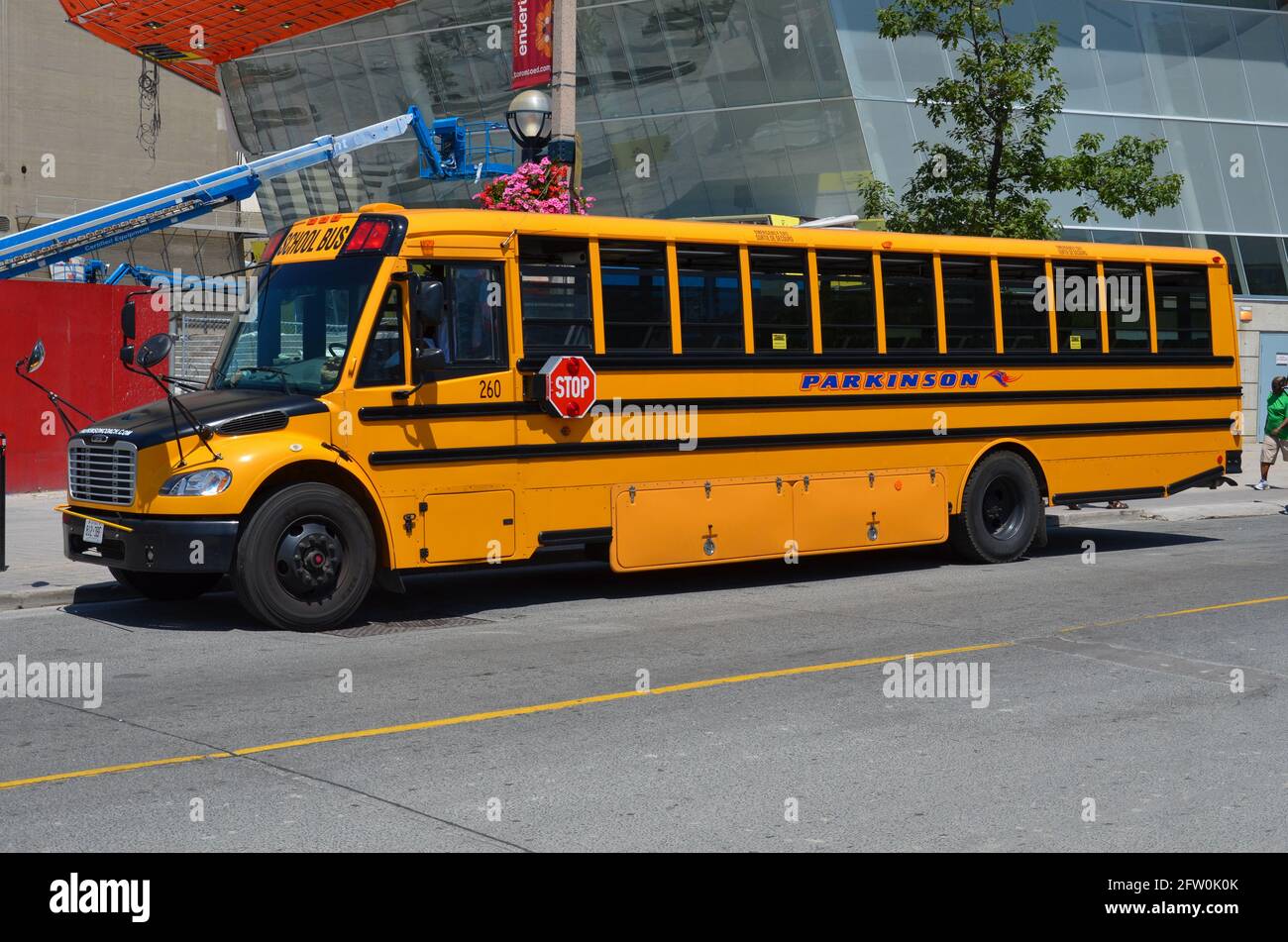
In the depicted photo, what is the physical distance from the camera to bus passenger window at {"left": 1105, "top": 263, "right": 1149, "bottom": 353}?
1574 centimetres

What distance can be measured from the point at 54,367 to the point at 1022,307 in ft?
43.4

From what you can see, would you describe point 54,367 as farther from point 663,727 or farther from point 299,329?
point 663,727

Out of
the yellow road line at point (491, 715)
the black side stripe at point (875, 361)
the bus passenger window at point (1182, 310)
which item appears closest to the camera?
the yellow road line at point (491, 715)

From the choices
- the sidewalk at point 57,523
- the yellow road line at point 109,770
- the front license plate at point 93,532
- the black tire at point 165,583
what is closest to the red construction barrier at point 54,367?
the sidewalk at point 57,523

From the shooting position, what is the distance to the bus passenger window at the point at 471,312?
11625 mm

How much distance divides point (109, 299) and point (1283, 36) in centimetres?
2725

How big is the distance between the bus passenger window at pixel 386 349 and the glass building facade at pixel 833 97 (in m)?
20.9

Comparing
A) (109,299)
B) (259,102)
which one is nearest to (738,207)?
(109,299)

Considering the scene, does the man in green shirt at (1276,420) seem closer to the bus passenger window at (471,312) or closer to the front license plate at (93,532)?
the bus passenger window at (471,312)

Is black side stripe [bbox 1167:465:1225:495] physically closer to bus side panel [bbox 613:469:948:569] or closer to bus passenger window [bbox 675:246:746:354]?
bus side panel [bbox 613:469:948:569]

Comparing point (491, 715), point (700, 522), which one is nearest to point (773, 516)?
point (700, 522)

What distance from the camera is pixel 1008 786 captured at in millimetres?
6754

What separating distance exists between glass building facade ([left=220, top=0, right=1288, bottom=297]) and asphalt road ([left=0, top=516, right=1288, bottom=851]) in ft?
64.6

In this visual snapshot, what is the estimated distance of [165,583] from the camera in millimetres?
12148
